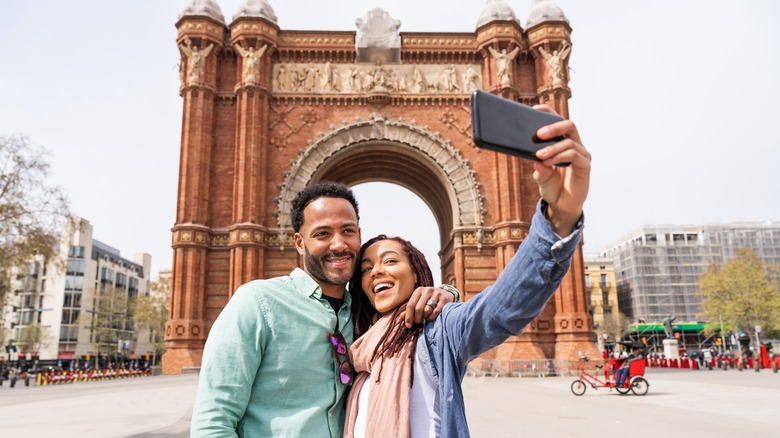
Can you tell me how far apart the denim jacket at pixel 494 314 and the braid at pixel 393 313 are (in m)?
0.08

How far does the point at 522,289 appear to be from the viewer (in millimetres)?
1675

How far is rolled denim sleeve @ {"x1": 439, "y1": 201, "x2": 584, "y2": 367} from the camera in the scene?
63.7 inches

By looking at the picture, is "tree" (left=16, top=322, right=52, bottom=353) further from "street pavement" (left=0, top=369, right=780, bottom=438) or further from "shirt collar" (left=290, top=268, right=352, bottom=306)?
"shirt collar" (left=290, top=268, right=352, bottom=306)

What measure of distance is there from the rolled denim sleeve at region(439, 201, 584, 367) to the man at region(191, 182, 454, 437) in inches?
10.7

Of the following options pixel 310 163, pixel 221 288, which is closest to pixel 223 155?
pixel 310 163

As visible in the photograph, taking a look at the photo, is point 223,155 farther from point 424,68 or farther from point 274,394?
point 274,394

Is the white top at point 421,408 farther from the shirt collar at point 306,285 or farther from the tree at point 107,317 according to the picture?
the tree at point 107,317

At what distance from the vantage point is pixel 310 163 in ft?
78.3

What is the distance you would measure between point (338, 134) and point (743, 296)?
40.2 metres

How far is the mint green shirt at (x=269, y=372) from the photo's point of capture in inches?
79.0

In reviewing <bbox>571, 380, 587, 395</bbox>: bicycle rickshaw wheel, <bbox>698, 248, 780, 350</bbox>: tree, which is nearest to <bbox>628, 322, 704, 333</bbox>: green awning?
<bbox>698, 248, 780, 350</bbox>: tree

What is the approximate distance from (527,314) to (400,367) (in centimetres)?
62

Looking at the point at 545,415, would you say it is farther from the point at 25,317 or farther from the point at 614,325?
the point at 25,317

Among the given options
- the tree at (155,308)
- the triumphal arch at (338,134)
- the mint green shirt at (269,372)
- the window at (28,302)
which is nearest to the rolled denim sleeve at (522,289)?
the mint green shirt at (269,372)
